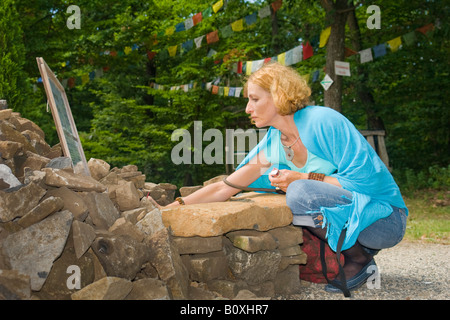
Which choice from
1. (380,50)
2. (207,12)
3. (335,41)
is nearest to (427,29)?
(380,50)

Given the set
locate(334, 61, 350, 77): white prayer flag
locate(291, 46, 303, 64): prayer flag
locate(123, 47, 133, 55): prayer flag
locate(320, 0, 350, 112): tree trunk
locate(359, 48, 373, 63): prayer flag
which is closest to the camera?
locate(334, 61, 350, 77): white prayer flag

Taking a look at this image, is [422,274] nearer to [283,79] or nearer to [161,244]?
[283,79]

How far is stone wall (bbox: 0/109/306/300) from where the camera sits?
210 centimetres

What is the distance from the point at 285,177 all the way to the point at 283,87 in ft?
1.90

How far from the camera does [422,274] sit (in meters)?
3.31

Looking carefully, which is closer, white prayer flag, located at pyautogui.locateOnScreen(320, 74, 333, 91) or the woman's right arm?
the woman's right arm

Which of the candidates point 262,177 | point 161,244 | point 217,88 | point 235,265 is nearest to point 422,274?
point 262,177

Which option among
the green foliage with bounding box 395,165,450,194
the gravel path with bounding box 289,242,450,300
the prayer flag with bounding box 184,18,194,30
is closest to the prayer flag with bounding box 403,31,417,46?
the green foliage with bounding box 395,165,450,194

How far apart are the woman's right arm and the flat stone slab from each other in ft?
0.99

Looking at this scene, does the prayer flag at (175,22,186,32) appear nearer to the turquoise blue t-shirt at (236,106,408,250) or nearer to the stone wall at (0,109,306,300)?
the stone wall at (0,109,306,300)

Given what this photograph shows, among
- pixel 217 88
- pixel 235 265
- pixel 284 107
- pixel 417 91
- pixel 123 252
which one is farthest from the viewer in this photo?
pixel 417 91

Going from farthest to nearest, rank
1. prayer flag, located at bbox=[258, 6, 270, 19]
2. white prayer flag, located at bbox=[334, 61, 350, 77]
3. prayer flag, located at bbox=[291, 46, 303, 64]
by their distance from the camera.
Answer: prayer flag, located at bbox=[258, 6, 270, 19] → prayer flag, located at bbox=[291, 46, 303, 64] → white prayer flag, located at bbox=[334, 61, 350, 77]

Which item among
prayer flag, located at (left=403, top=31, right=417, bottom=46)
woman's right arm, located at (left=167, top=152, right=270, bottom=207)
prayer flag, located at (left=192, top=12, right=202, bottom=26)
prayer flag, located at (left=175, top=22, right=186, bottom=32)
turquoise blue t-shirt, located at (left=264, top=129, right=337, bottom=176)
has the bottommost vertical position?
woman's right arm, located at (left=167, top=152, right=270, bottom=207)

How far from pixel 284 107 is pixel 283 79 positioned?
18 centimetres
